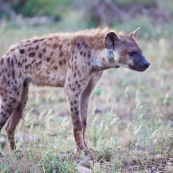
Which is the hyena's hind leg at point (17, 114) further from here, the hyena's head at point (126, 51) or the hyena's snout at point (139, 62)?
the hyena's snout at point (139, 62)

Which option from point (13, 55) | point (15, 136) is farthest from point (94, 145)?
point (13, 55)

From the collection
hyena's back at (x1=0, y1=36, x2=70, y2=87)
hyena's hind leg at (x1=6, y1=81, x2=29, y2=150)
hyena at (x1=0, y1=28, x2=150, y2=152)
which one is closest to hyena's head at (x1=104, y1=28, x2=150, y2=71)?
hyena at (x1=0, y1=28, x2=150, y2=152)

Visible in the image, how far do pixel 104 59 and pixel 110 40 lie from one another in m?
0.22

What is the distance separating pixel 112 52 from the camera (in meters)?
6.61

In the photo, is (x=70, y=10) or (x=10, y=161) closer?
(x=10, y=161)

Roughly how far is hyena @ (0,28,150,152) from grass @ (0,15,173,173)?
0.72ft

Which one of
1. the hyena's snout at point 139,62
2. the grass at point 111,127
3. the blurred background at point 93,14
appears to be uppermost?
the blurred background at point 93,14

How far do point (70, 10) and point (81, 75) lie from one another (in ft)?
39.1

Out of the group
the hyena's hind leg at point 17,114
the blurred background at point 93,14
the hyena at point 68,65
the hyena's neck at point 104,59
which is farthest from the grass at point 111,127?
the blurred background at point 93,14

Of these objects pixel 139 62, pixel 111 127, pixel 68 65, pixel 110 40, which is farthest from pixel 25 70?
pixel 111 127

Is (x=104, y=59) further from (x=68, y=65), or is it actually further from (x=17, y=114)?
(x=17, y=114)

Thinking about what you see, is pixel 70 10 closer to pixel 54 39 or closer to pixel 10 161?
pixel 54 39

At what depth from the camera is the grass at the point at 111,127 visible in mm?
5922

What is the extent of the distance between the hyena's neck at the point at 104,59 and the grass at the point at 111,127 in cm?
59
